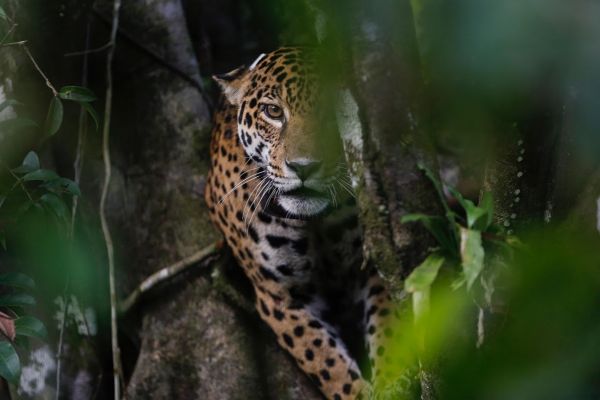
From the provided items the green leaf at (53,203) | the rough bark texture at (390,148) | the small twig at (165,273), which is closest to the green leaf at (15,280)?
the green leaf at (53,203)

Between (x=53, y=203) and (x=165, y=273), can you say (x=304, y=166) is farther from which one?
(x=165, y=273)

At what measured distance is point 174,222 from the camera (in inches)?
170

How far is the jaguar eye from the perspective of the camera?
11.7ft

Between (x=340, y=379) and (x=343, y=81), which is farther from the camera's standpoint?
(x=340, y=379)

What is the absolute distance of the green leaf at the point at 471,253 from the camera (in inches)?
68.2

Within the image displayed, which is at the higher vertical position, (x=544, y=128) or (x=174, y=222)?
(x=544, y=128)

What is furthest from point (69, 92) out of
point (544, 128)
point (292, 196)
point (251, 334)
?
point (544, 128)

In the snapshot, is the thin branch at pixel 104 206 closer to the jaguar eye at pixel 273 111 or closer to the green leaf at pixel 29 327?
the green leaf at pixel 29 327

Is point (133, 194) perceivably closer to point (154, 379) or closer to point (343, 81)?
point (154, 379)

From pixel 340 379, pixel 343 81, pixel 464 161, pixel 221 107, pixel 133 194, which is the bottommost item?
pixel 340 379

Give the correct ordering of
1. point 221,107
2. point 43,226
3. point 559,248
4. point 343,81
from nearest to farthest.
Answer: point 559,248
point 343,81
point 43,226
point 221,107

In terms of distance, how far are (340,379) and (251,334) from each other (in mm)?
579

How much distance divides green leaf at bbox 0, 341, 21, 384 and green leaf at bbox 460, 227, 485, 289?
183 centimetres

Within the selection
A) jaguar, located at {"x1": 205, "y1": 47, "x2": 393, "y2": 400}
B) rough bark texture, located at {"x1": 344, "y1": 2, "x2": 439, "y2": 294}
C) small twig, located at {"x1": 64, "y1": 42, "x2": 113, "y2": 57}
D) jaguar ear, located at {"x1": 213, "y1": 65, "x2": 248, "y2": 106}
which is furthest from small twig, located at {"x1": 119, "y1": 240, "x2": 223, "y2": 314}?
rough bark texture, located at {"x1": 344, "y1": 2, "x2": 439, "y2": 294}
